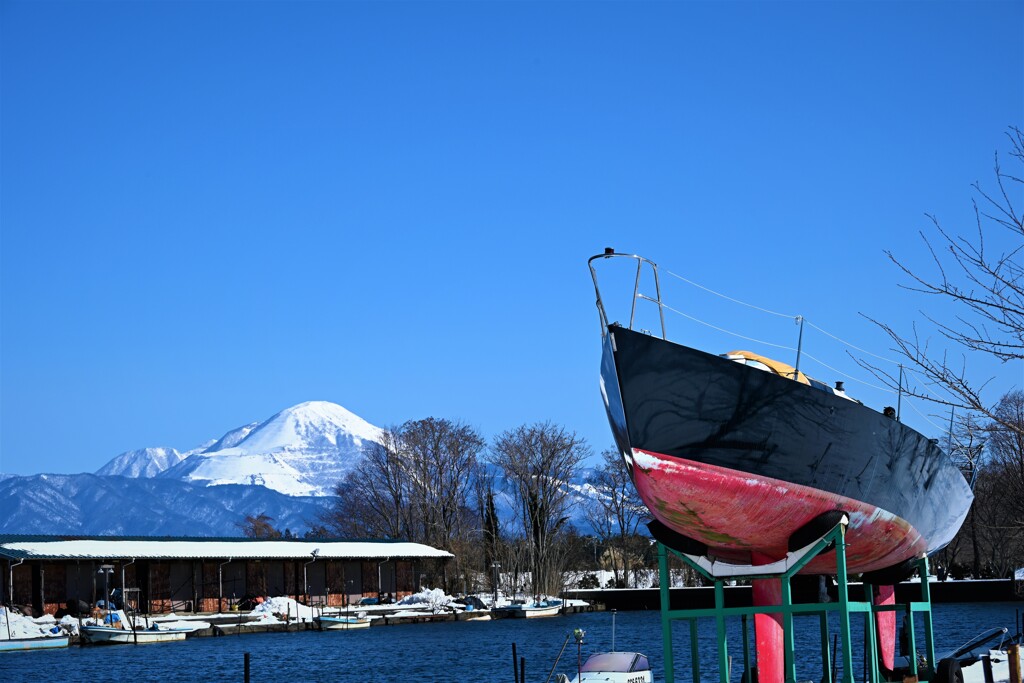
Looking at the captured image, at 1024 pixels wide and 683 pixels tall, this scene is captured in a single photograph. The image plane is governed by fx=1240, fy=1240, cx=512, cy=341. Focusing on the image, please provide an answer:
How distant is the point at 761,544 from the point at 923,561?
5689 mm

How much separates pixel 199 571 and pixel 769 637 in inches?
2097

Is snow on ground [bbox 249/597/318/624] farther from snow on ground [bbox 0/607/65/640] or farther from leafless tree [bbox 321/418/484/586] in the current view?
leafless tree [bbox 321/418/484/586]

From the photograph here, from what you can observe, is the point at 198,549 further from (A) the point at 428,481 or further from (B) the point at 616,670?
(B) the point at 616,670

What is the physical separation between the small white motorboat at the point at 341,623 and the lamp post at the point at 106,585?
10319 millimetres

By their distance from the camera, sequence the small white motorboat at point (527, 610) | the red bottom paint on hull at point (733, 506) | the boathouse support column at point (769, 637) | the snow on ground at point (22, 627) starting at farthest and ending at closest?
1. the small white motorboat at point (527, 610)
2. the snow on ground at point (22, 627)
3. the boathouse support column at point (769, 637)
4. the red bottom paint on hull at point (733, 506)

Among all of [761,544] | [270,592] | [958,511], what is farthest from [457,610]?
[761,544]

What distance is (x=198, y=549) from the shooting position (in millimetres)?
66000

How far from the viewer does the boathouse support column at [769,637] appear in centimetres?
1736

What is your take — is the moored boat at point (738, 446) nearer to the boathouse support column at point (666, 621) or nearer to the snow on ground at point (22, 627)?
the boathouse support column at point (666, 621)

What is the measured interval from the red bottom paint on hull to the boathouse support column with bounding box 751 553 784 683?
45cm

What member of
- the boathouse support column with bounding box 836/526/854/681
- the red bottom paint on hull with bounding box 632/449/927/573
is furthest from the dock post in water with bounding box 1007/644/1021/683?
the boathouse support column with bounding box 836/526/854/681

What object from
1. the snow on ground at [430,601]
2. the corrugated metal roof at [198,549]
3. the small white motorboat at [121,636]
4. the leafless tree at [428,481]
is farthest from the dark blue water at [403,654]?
→ the leafless tree at [428,481]

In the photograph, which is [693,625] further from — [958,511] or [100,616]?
[100,616]

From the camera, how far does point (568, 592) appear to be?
8319 centimetres
